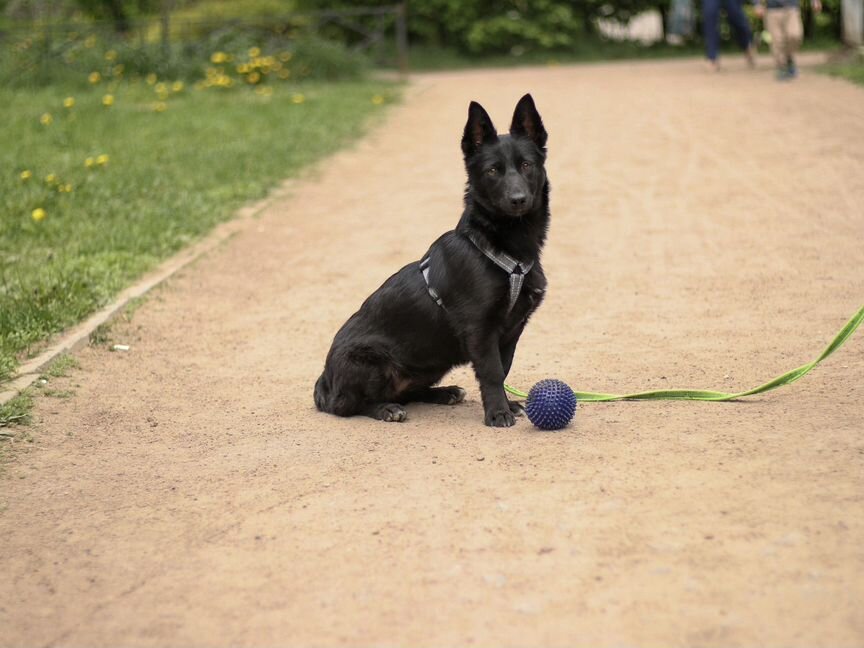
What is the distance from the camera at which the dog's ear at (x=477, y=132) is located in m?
5.39

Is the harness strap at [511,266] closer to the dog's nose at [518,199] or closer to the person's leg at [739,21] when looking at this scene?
the dog's nose at [518,199]

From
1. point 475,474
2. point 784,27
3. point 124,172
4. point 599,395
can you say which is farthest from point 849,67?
point 475,474

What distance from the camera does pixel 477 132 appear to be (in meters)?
5.44

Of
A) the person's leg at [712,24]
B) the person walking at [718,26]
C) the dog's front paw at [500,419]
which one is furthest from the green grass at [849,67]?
the dog's front paw at [500,419]

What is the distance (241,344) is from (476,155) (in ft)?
8.71

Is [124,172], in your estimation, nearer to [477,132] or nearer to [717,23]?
[477,132]

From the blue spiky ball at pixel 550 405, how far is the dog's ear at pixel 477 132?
1176 millimetres

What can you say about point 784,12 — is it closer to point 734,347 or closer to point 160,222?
point 160,222

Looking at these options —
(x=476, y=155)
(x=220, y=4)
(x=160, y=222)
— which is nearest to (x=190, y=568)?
(x=476, y=155)

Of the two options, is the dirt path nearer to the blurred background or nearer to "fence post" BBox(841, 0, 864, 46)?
"fence post" BBox(841, 0, 864, 46)

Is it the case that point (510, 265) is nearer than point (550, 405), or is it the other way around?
point (550, 405)

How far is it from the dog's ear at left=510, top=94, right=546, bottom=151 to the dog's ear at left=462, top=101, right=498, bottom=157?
0.12 metres

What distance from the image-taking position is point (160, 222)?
34.7 feet

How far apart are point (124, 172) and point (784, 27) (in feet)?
34.5
